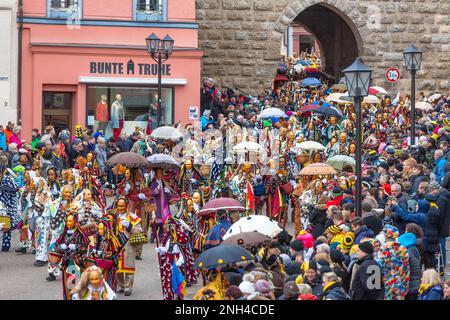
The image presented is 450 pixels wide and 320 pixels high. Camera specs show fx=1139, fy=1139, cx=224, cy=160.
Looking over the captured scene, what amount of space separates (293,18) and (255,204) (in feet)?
49.6

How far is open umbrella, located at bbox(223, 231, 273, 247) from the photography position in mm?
15336

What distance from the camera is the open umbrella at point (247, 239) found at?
15336 mm

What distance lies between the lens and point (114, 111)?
32938 millimetres

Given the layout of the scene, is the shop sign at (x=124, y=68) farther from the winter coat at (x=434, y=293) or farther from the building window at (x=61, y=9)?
the winter coat at (x=434, y=293)

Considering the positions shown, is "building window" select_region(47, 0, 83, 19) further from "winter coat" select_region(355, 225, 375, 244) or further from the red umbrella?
"winter coat" select_region(355, 225, 375, 244)

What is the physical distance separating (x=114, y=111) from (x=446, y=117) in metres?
9.48

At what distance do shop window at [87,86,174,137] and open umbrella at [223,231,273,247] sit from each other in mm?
17628

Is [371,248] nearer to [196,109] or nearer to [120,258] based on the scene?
[120,258]

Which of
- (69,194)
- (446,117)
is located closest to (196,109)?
(446,117)

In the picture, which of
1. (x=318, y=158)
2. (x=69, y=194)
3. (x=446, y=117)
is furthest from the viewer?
(x=446, y=117)

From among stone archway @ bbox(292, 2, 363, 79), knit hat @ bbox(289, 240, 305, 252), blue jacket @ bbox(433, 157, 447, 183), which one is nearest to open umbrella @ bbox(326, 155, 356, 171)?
blue jacket @ bbox(433, 157, 447, 183)

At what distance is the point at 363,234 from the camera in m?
15.4

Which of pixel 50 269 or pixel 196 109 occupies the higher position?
pixel 196 109

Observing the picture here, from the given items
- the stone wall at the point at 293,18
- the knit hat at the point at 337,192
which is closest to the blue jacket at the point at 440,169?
the knit hat at the point at 337,192
